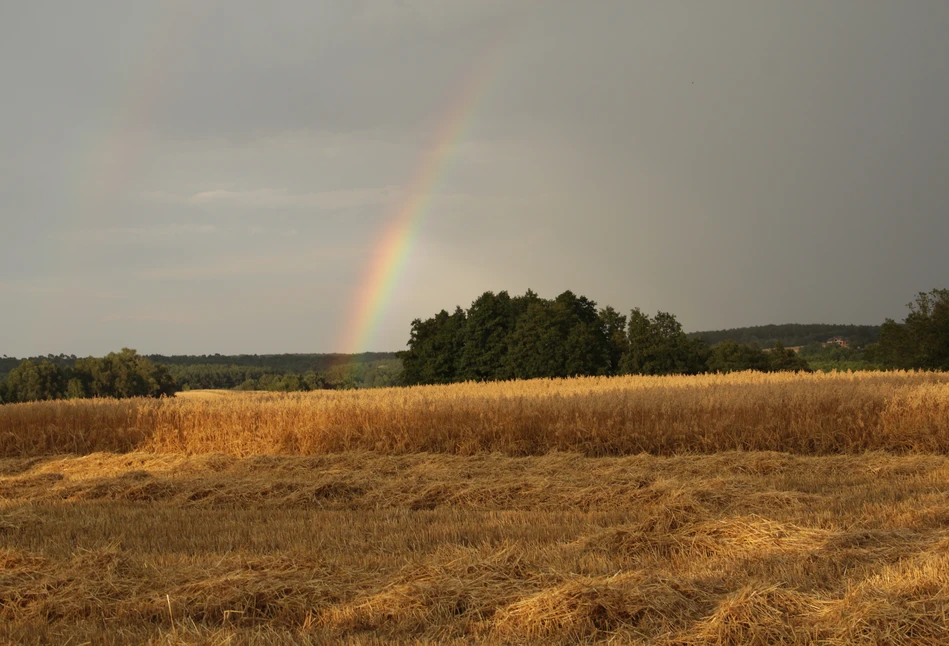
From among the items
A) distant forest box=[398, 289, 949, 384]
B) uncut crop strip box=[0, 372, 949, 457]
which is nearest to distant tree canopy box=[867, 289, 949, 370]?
distant forest box=[398, 289, 949, 384]

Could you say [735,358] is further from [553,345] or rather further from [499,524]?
[499,524]

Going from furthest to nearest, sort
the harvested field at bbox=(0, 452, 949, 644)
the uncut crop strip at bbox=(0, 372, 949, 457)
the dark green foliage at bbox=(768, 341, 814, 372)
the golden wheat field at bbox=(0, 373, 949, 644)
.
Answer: the dark green foliage at bbox=(768, 341, 814, 372), the uncut crop strip at bbox=(0, 372, 949, 457), the golden wheat field at bbox=(0, 373, 949, 644), the harvested field at bbox=(0, 452, 949, 644)

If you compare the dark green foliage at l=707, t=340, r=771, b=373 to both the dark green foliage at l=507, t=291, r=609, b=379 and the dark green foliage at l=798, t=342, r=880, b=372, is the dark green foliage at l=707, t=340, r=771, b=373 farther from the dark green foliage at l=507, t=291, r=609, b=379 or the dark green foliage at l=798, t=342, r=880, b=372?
the dark green foliage at l=507, t=291, r=609, b=379

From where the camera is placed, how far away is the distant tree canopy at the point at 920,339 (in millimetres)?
57656

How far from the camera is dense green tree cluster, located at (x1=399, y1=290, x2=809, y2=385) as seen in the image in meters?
50.8

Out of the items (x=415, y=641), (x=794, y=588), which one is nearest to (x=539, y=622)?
(x=415, y=641)

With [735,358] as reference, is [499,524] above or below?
below

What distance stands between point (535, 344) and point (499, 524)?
4230 centimetres

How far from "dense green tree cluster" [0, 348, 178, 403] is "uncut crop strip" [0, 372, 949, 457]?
5139cm

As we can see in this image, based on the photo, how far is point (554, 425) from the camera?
53.9ft

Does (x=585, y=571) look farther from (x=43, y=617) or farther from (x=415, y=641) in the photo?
(x=43, y=617)

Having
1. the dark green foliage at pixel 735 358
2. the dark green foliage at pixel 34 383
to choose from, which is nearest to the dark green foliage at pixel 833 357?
the dark green foliage at pixel 735 358

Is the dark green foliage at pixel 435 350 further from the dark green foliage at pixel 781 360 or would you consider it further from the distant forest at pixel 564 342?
the dark green foliage at pixel 781 360

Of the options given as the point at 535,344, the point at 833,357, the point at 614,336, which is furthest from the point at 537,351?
the point at 833,357
